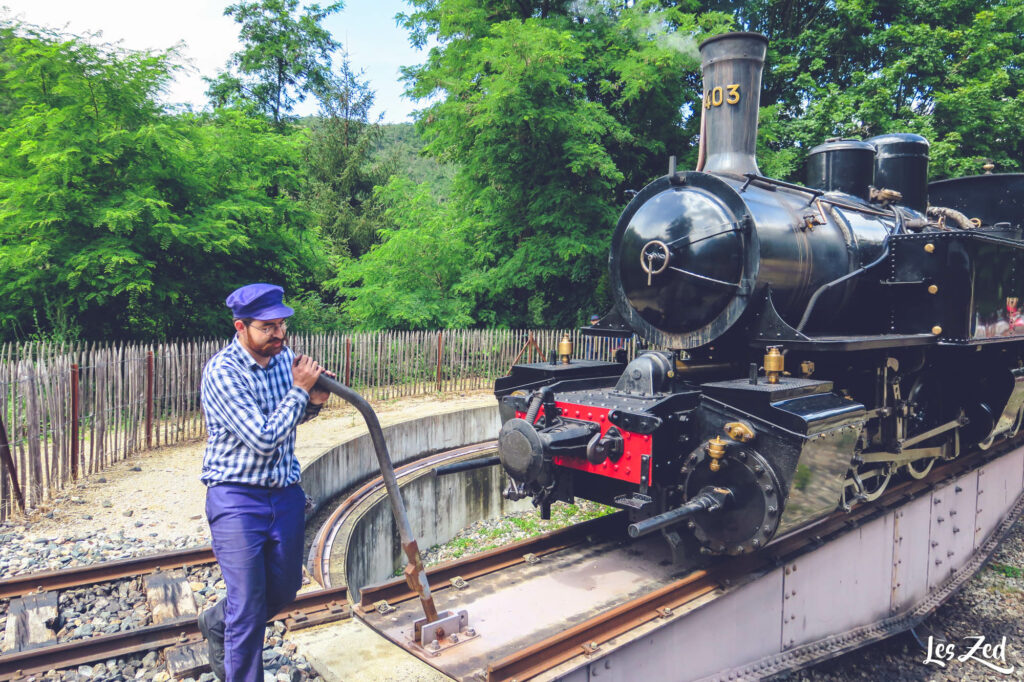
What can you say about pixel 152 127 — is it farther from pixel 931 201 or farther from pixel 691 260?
pixel 931 201

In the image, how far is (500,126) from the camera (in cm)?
1603

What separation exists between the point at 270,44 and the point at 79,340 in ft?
46.2

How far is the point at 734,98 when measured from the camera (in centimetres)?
543

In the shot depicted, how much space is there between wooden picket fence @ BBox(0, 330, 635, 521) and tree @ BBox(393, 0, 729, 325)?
3270 mm

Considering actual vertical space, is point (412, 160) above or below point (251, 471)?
above

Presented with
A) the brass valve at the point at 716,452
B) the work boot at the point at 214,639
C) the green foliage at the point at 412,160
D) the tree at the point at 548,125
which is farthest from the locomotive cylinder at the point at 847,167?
→ the green foliage at the point at 412,160

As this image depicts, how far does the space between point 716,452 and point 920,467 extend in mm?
4038

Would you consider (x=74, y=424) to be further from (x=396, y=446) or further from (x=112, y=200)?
(x=112, y=200)

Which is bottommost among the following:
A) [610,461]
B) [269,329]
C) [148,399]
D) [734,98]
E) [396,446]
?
[396,446]

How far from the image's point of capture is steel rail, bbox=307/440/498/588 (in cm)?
571

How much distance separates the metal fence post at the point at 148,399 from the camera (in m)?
8.55

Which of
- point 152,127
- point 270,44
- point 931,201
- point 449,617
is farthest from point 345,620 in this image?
point 270,44

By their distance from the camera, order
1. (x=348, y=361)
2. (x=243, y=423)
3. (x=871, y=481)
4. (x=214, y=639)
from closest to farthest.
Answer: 1. (x=243, y=423)
2. (x=214, y=639)
3. (x=871, y=481)
4. (x=348, y=361)

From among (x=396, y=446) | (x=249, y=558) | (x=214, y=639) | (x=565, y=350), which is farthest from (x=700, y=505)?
(x=396, y=446)
